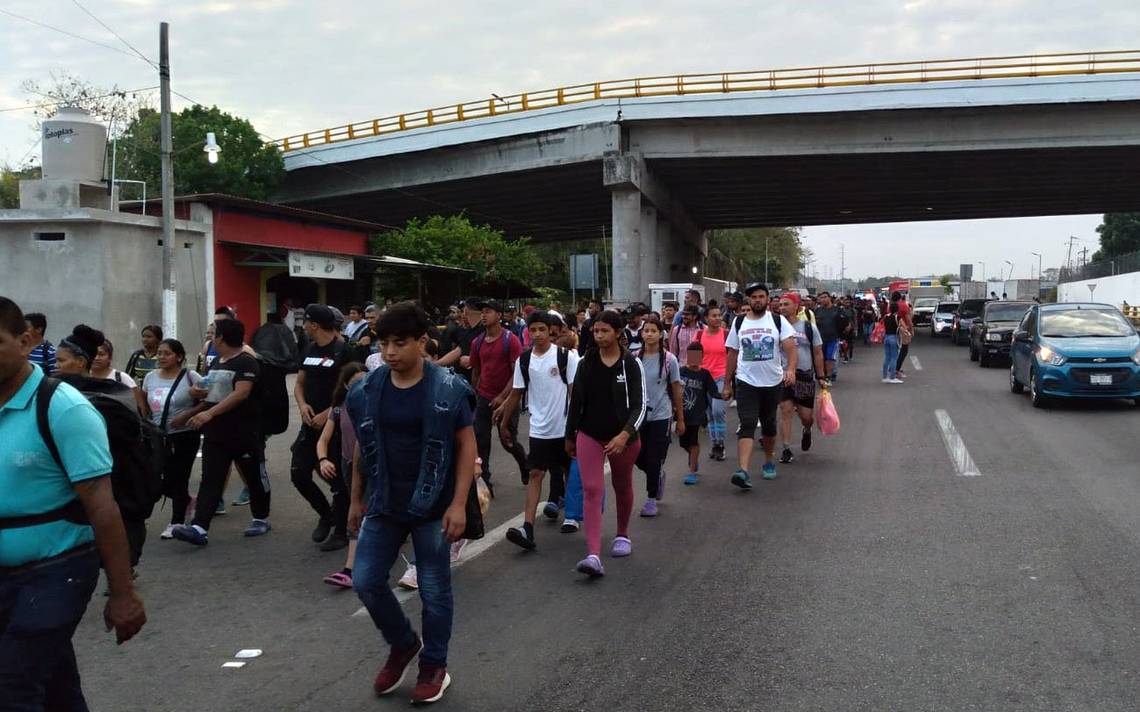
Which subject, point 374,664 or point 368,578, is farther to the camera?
point 374,664

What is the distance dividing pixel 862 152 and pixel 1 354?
3125 centimetres

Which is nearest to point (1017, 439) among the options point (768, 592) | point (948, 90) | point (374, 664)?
point (768, 592)

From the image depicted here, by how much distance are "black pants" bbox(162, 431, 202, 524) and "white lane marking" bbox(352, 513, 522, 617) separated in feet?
7.40

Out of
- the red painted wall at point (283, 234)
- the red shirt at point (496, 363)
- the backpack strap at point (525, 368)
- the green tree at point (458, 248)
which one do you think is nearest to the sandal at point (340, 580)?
the backpack strap at point (525, 368)

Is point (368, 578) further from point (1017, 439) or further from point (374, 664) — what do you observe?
point (1017, 439)

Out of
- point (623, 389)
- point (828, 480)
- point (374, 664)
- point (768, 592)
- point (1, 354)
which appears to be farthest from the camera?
point (828, 480)

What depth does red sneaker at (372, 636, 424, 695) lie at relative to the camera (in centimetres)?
414

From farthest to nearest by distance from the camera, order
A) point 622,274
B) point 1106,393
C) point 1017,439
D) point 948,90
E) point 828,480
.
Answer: point 622,274 → point 948,90 → point 1106,393 → point 1017,439 → point 828,480

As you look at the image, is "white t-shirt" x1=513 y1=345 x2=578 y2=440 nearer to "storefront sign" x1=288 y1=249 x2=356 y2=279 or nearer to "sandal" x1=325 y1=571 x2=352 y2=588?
"sandal" x1=325 y1=571 x2=352 y2=588

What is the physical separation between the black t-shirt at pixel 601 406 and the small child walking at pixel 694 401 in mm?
2814

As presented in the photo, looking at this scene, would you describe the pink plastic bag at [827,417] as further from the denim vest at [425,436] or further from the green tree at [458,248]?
the green tree at [458,248]

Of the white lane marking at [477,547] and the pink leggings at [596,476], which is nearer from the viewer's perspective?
the white lane marking at [477,547]

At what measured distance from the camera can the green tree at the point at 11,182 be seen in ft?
185

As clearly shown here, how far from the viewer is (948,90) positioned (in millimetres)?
29562
